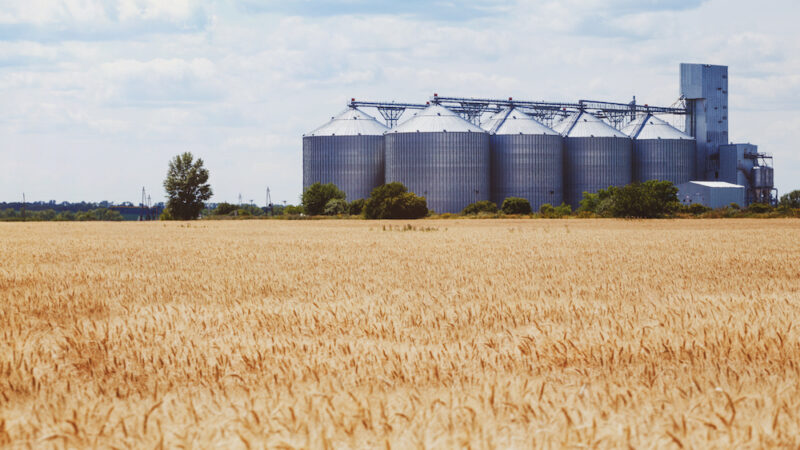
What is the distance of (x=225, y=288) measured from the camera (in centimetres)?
1302

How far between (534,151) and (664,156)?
883 inches

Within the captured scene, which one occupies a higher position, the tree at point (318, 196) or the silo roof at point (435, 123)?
the silo roof at point (435, 123)

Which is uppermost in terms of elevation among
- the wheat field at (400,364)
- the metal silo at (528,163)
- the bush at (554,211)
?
the metal silo at (528,163)

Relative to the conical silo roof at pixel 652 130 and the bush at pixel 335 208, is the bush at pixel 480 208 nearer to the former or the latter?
the bush at pixel 335 208

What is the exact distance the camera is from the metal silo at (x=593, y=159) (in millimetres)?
123625

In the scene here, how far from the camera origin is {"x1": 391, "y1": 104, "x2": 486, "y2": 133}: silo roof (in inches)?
4604

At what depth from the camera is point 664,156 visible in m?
128

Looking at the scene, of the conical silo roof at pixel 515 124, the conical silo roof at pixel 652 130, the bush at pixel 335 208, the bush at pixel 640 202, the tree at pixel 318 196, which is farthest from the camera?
the conical silo roof at pixel 652 130

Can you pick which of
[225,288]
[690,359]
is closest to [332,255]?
[225,288]

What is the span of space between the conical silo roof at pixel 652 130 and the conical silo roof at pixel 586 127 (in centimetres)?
468

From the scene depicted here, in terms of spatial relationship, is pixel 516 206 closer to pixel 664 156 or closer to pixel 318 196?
pixel 318 196

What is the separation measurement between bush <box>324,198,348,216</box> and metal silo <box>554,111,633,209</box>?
35.7 m

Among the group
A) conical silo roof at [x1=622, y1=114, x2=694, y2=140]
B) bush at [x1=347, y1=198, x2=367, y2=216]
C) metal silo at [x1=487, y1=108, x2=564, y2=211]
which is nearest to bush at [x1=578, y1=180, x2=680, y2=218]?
metal silo at [x1=487, y1=108, x2=564, y2=211]

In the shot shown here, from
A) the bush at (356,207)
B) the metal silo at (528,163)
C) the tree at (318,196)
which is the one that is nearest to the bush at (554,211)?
the metal silo at (528,163)
